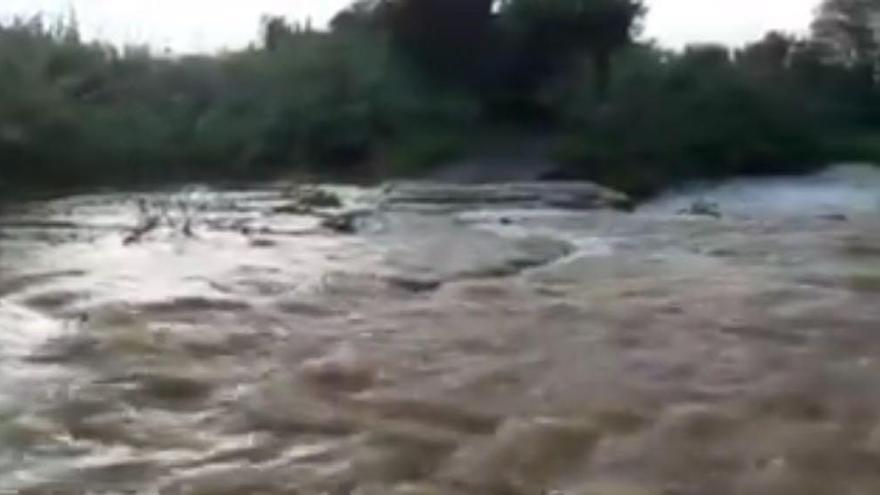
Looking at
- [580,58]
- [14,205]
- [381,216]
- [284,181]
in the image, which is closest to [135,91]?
[284,181]

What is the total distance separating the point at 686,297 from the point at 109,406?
2.83m

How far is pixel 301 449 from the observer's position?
362 cm

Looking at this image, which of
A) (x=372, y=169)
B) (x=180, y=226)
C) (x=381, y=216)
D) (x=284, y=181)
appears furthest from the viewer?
(x=372, y=169)

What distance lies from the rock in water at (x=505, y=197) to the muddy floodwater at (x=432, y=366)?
9.62 ft

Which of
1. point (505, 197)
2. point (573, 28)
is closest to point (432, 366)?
point (505, 197)

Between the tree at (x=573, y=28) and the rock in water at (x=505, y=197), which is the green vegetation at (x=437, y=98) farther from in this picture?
the rock in water at (x=505, y=197)

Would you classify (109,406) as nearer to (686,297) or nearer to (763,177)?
(686,297)

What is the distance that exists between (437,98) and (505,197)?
769 cm

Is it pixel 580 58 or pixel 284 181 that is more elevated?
pixel 580 58

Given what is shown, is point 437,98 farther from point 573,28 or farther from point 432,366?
point 432,366

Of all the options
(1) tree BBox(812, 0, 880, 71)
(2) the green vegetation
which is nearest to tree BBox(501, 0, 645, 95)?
(2) the green vegetation

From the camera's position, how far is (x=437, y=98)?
1938 centimetres

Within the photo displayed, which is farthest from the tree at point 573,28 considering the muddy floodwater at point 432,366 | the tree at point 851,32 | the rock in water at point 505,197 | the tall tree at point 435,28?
the muddy floodwater at point 432,366

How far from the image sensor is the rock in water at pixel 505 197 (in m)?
11.2
